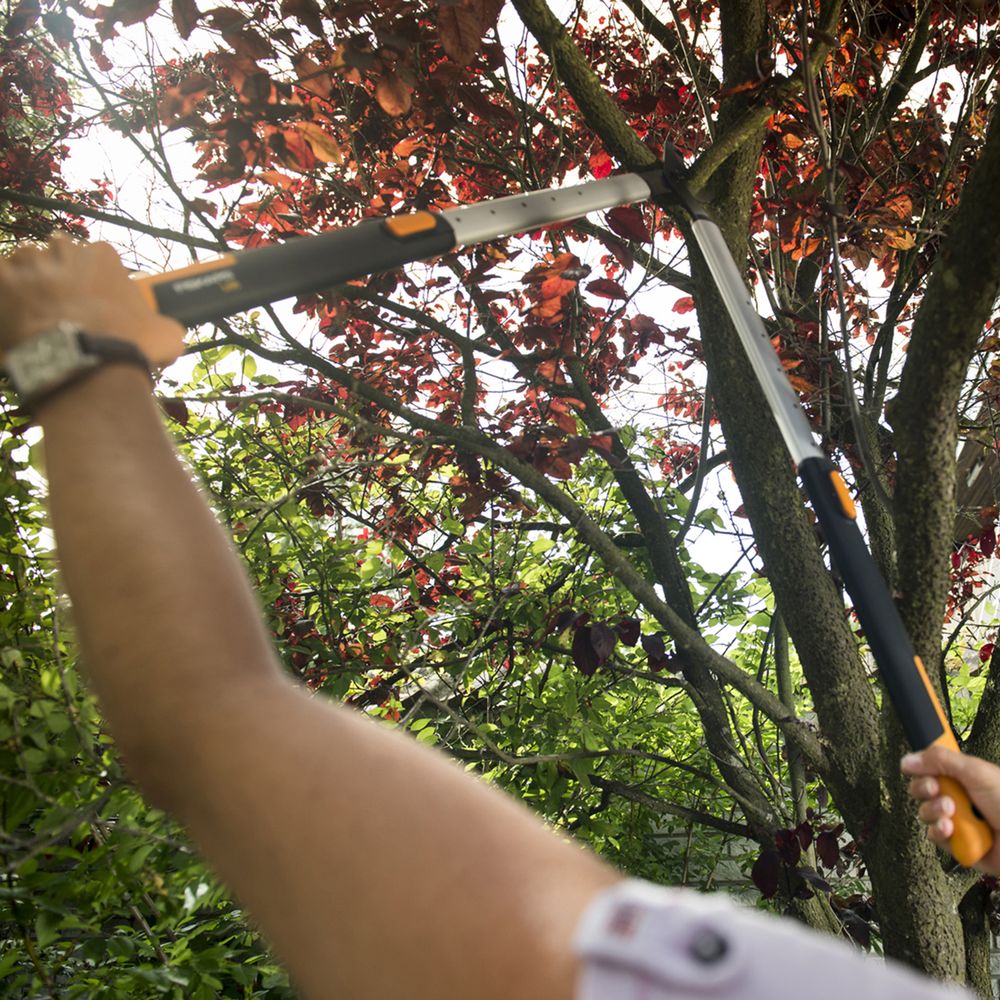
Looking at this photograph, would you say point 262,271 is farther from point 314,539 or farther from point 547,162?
point 547,162

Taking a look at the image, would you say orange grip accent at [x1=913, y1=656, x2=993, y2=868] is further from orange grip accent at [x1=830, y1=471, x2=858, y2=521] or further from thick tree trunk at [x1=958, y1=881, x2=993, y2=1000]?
thick tree trunk at [x1=958, y1=881, x2=993, y2=1000]

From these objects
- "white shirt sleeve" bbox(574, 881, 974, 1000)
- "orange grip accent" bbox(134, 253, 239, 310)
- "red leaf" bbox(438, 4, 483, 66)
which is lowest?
"white shirt sleeve" bbox(574, 881, 974, 1000)

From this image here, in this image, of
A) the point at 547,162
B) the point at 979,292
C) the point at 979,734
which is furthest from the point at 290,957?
the point at 547,162

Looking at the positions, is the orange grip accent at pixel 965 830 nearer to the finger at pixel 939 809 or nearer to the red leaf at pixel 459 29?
the finger at pixel 939 809

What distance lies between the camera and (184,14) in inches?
76.7

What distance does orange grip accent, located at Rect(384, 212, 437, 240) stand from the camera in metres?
1.02

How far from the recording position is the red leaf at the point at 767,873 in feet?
7.48

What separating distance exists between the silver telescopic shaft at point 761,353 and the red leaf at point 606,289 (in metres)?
0.86

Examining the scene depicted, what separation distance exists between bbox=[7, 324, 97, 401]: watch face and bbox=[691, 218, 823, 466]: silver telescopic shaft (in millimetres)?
943

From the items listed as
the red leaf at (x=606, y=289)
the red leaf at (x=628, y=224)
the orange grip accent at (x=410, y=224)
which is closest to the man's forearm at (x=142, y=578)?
the orange grip accent at (x=410, y=224)

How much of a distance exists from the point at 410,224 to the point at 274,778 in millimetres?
770

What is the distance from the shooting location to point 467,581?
3.13m

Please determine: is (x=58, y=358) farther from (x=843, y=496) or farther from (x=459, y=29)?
(x=459, y=29)

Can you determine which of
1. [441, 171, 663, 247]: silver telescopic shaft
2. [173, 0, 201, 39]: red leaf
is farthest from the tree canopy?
[441, 171, 663, 247]: silver telescopic shaft
